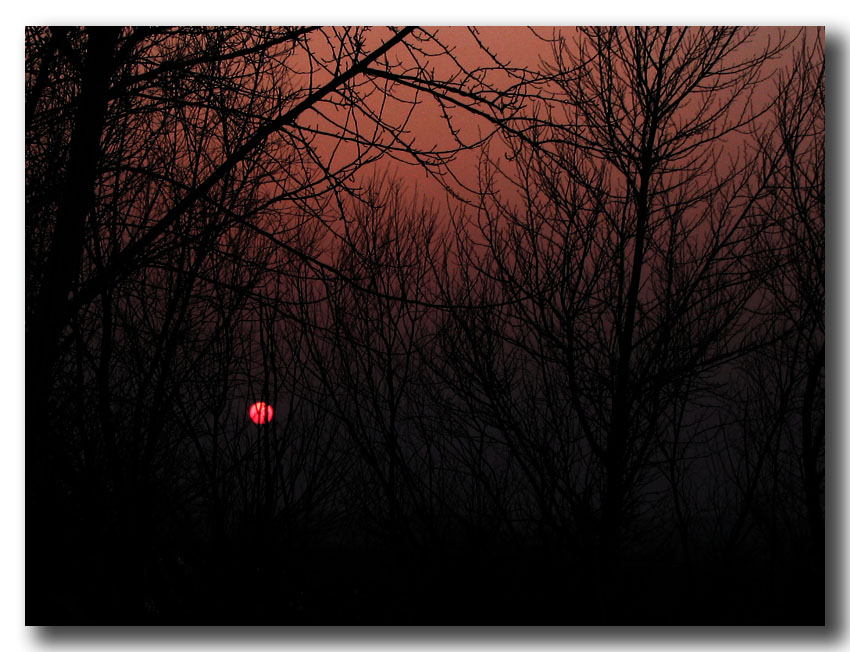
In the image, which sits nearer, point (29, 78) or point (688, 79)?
point (29, 78)

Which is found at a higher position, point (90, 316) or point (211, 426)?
point (90, 316)

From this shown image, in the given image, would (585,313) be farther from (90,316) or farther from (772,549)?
(90,316)

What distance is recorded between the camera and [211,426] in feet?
11.7

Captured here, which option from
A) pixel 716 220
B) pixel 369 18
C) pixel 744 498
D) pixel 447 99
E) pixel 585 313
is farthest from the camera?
pixel 585 313

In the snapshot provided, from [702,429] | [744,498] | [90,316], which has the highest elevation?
[90,316]

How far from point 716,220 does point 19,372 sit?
2910 mm

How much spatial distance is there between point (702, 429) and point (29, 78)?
3.25 meters

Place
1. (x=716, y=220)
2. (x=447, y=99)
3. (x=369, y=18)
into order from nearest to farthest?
(x=447, y=99)
(x=369, y=18)
(x=716, y=220)

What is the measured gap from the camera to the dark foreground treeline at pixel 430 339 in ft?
9.51

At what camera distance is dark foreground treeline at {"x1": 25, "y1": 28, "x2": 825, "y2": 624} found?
2.90 metres

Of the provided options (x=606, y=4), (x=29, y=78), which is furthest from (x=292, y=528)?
(x=606, y=4)

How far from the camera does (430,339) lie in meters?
3.87

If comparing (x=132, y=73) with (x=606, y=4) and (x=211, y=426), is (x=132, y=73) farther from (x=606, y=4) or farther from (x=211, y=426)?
(x=606, y=4)

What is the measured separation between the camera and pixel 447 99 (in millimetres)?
2703
